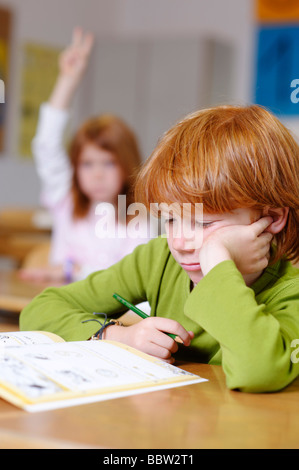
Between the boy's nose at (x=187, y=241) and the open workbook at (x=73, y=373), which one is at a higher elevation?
the boy's nose at (x=187, y=241)

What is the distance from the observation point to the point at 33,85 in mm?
4930

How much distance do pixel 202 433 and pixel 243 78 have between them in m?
4.62

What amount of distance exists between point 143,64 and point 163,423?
4.71 m

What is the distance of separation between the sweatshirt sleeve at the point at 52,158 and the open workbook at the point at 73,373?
1737 mm

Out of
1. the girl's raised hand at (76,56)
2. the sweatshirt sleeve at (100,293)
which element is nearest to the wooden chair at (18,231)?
the girl's raised hand at (76,56)

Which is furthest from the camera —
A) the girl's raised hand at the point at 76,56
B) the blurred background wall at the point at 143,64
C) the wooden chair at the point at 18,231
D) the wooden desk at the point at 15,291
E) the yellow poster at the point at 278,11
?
the blurred background wall at the point at 143,64

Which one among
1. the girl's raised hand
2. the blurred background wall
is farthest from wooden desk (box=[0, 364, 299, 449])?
the blurred background wall

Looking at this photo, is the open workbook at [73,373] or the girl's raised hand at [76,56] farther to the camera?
the girl's raised hand at [76,56]

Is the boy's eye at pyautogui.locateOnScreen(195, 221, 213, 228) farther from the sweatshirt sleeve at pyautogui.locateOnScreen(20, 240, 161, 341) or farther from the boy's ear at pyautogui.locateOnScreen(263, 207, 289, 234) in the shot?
the sweatshirt sleeve at pyautogui.locateOnScreen(20, 240, 161, 341)

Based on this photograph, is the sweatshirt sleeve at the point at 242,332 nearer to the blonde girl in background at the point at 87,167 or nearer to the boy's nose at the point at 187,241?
the boy's nose at the point at 187,241

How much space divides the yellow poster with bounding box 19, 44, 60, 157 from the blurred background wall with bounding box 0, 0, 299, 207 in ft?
0.07

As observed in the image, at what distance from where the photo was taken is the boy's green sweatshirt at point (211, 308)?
2.58 feet

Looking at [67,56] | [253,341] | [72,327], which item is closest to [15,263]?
[67,56]

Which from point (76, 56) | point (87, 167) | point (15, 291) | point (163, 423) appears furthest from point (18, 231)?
point (163, 423)
